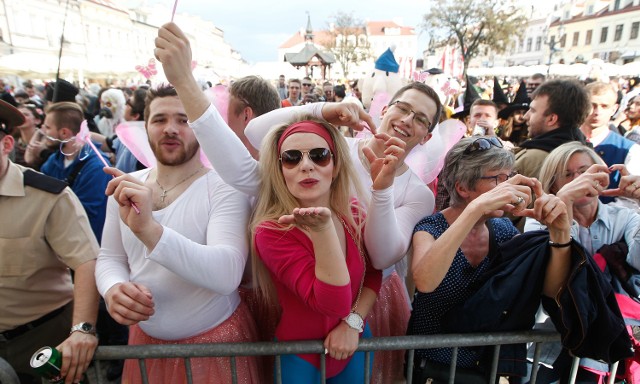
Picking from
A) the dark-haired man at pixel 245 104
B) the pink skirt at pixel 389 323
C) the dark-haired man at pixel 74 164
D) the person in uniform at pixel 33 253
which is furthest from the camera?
the dark-haired man at pixel 74 164

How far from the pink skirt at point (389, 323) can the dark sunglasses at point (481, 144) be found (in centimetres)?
82

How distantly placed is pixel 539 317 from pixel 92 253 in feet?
8.01

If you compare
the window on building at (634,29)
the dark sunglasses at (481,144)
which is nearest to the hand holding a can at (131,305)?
the dark sunglasses at (481,144)


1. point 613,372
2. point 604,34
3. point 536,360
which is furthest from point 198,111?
point 604,34

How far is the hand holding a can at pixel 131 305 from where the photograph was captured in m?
1.42

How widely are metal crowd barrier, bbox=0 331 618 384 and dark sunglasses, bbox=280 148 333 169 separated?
2.39 feet

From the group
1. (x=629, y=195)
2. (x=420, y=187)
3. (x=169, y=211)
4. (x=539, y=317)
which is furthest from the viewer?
(x=539, y=317)

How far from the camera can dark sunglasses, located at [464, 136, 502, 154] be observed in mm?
1808

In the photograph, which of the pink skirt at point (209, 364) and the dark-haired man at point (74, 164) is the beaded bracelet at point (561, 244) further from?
the dark-haired man at point (74, 164)

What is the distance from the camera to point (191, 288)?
1604mm

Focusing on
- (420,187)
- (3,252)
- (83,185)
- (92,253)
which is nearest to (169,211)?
(92,253)

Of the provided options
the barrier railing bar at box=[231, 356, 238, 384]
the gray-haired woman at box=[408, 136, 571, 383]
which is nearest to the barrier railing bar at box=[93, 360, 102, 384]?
the barrier railing bar at box=[231, 356, 238, 384]

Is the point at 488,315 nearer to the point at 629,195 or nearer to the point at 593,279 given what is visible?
the point at 593,279

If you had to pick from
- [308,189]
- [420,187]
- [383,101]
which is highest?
[383,101]
